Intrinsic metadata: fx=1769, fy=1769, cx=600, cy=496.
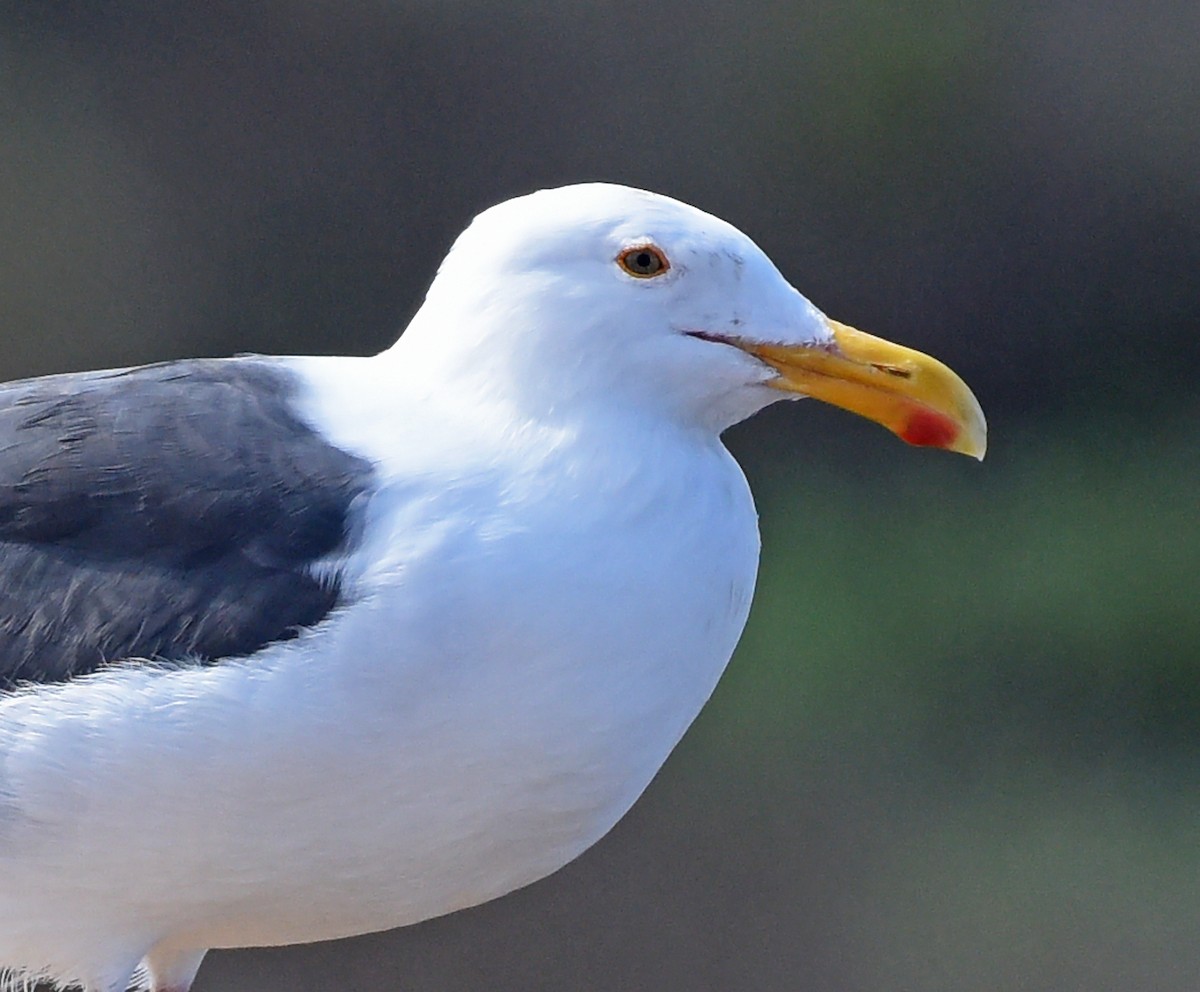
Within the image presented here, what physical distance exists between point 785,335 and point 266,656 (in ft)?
0.97

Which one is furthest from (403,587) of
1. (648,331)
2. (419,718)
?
(648,331)

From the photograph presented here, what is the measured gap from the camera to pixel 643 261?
2.84ft

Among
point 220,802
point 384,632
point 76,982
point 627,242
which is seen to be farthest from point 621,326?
point 76,982

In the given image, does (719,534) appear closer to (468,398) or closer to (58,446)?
(468,398)

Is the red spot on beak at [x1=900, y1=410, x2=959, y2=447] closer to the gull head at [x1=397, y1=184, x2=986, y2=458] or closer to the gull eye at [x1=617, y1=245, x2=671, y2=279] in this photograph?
the gull head at [x1=397, y1=184, x2=986, y2=458]

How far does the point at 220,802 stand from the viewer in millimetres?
805

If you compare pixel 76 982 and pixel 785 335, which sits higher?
pixel 785 335

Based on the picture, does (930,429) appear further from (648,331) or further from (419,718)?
(419,718)

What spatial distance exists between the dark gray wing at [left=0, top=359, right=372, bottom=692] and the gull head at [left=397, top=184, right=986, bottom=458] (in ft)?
0.32

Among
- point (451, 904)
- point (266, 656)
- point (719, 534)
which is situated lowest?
point (451, 904)

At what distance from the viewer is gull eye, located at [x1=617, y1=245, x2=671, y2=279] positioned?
864mm

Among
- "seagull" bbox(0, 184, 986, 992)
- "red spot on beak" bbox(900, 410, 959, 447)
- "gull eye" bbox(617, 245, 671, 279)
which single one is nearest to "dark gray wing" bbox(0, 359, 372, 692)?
"seagull" bbox(0, 184, 986, 992)

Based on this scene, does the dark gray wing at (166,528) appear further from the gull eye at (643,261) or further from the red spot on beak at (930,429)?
the red spot on beak at (930,429)

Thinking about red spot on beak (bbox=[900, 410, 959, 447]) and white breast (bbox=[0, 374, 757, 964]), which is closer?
white breast (bbox=[0, 374, 757, 964])
